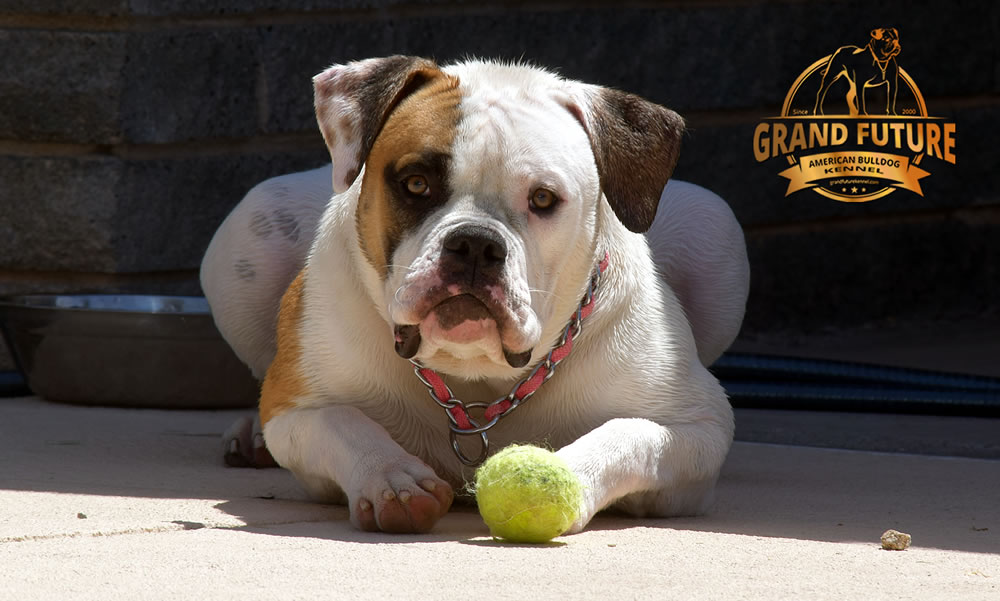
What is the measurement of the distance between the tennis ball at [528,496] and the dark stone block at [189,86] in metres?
3.00

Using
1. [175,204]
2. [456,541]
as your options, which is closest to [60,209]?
[175,204]

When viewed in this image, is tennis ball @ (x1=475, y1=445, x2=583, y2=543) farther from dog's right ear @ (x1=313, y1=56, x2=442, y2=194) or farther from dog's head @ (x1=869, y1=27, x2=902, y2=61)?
dog's head @ (x1=869, y1=27, x2=902, y2=61)

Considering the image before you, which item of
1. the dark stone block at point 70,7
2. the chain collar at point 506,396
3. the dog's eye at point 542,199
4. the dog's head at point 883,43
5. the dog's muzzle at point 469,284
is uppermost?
the dog's head at point 883,43

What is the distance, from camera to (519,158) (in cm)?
292

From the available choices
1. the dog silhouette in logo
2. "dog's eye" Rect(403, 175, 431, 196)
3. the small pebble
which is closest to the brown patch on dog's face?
"dog's eye" Rect(403, 175, 431, 196)

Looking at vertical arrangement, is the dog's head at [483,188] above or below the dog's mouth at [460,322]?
above

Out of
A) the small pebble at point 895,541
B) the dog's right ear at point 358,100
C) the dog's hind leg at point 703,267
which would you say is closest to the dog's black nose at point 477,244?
the dog's right ear at point 358,100

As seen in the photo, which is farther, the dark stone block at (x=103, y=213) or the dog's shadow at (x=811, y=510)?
the dark stone block at (x=103, y=213)

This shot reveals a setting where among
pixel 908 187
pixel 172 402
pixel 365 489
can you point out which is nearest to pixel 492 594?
pixel 365 489

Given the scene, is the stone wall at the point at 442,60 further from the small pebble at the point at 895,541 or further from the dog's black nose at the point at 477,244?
the small pebble at the point at 895,541

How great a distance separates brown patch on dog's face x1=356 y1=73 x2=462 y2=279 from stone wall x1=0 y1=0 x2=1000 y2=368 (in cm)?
241

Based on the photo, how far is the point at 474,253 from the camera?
2.79 metres

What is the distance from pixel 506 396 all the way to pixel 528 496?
0.54 metres

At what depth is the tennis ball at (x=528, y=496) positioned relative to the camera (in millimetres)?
2652
